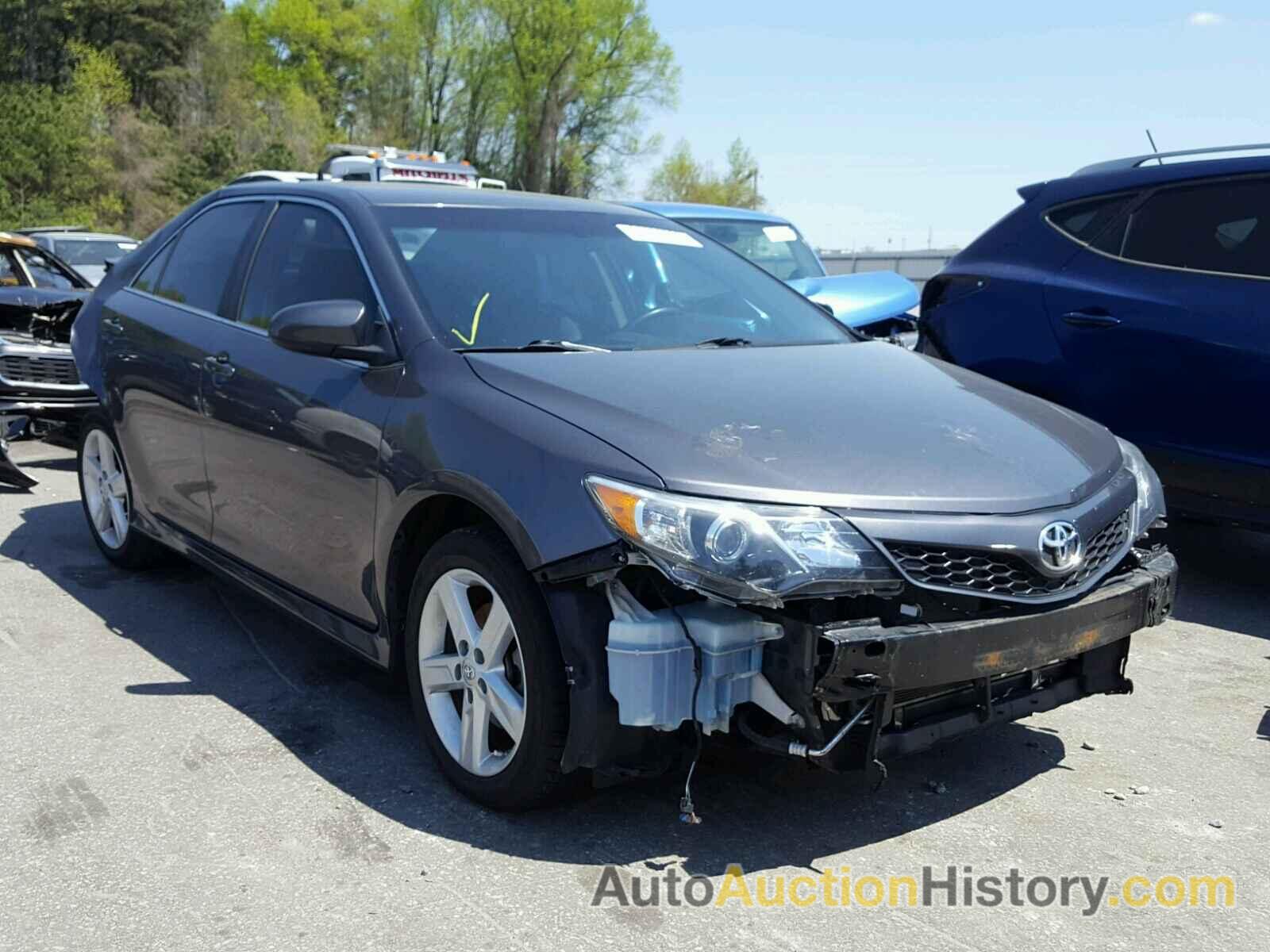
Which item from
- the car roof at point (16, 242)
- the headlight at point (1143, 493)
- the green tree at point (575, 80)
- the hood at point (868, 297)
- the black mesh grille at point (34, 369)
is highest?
the green tree at point (575, 80)

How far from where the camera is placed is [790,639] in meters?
2.81

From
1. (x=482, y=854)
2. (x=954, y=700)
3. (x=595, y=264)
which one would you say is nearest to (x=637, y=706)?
(x=482, y=854)

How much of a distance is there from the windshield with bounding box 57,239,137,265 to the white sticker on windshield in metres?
12.2

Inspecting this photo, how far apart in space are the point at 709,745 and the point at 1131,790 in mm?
1299

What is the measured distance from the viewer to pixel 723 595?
2779 mm

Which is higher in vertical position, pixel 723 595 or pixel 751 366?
pixel 751 366

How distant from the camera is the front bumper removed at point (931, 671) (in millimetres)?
2791

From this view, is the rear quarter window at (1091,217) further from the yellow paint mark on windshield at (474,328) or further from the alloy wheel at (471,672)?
the alloy wheel at (471,672)

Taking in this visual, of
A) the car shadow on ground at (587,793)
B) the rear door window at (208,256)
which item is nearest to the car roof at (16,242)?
the rear door window at (208,256)

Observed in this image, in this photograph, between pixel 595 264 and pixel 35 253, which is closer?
Result: pixel 595 264

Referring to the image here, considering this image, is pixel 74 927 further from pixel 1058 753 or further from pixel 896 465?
pixel 1058 753

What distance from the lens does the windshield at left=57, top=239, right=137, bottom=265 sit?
15211 mm

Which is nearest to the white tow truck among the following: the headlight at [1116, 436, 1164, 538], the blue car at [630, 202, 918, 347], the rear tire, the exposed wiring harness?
the blue car at [630, 202, 918, 347]

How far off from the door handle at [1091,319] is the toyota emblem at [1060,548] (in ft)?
8.96
